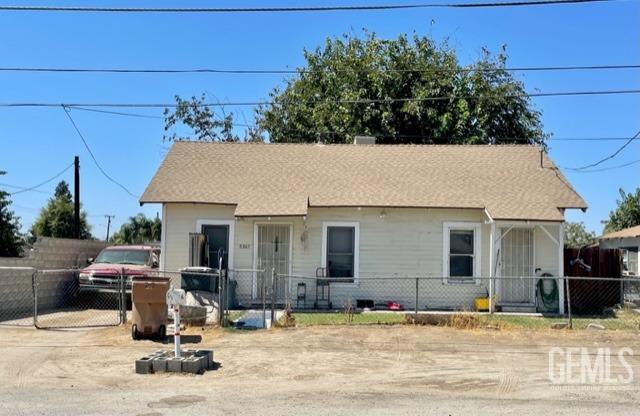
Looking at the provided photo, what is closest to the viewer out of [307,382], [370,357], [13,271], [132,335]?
[307,382]

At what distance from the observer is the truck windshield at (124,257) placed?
1920 cm

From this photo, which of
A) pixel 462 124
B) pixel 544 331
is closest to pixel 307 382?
pixel 544 331

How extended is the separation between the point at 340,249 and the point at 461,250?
342 centimetres

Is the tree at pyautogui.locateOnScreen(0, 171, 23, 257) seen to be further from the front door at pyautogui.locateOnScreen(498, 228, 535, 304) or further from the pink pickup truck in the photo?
the front door at pyautogui.locateOnScreen(498, 228, 535, 304)

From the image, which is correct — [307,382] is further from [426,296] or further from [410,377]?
[426,296]

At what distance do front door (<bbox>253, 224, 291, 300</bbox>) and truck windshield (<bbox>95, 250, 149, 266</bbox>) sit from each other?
11.8 ft

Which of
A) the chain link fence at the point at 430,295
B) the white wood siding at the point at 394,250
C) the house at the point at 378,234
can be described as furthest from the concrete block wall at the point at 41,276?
the chain link fence at the point at 430,295

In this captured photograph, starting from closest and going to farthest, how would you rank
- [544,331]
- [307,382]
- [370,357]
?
[307,382] → [370,357] → [544,331]

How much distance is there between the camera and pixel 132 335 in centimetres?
1276

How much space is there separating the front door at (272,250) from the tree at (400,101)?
11.7 metres

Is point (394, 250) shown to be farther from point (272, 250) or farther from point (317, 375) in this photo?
point (317, 375)

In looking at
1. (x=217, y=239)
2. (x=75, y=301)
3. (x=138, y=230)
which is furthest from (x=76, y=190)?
(x=138, y=230)

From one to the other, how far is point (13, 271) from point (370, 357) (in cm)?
1033

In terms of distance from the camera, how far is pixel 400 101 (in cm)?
3066
